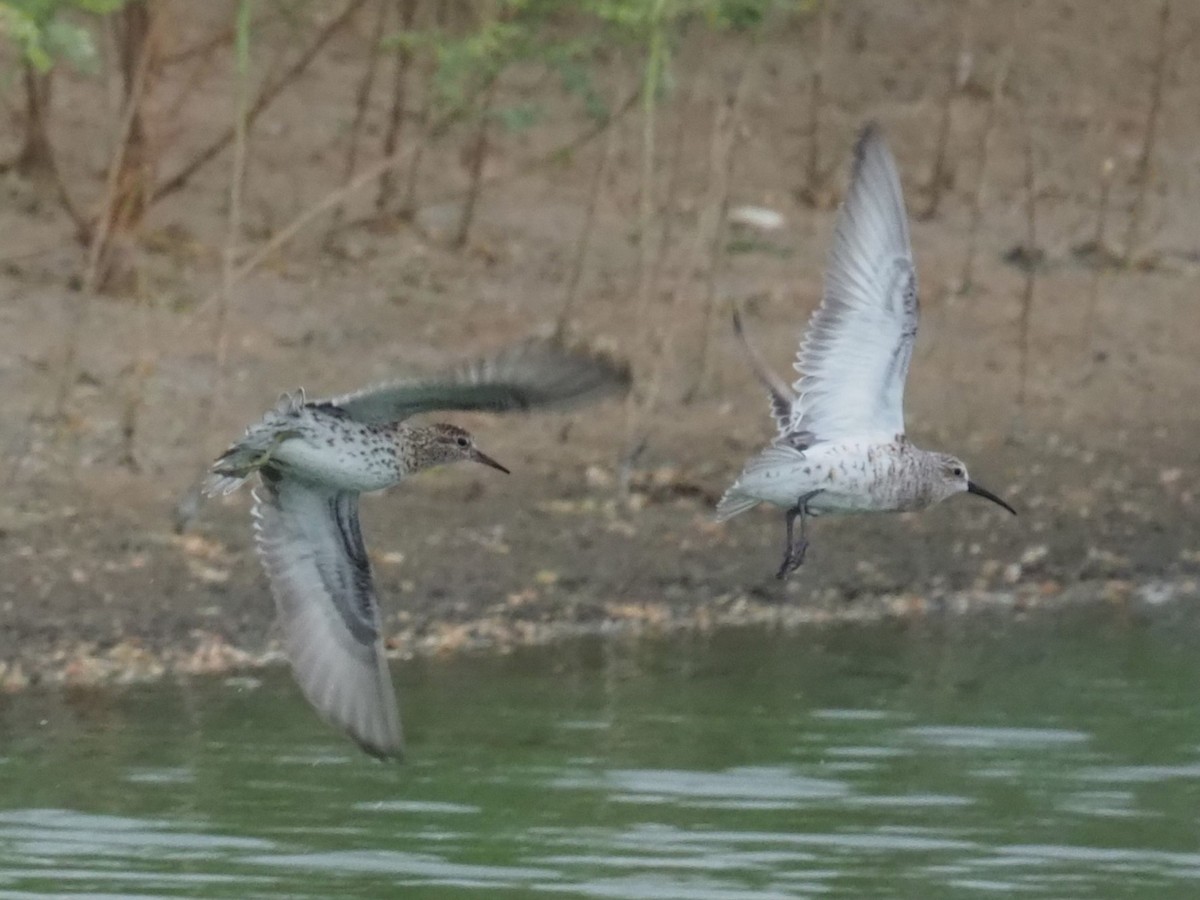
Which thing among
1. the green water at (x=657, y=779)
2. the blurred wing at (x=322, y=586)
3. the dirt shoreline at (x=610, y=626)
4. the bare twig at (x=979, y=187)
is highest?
the bare twig at (x=979, y=187)

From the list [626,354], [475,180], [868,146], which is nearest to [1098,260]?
[626,354]

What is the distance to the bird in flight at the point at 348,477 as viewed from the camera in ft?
26.8

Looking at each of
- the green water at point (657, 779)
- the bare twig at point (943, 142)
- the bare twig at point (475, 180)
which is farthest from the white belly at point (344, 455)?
the bare twig at point (943, 142)

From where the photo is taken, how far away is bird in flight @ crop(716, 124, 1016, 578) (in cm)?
1016

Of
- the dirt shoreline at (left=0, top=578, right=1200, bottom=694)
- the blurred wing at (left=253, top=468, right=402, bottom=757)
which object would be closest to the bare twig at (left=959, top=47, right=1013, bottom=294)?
the dirt shoreline at (left=0, top=578, right=1200, bottom=694)

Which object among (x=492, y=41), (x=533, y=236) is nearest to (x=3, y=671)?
(x=492, y=41)

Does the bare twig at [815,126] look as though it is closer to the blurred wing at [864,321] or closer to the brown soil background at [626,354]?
the brown soil background at [626,354]

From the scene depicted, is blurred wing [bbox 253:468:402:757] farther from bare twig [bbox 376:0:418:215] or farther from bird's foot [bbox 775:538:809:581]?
bare twig [bbox 376:0:418:215]

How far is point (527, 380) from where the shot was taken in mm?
8148

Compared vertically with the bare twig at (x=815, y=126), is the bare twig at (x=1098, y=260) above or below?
below

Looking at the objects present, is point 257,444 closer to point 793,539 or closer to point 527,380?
point 527,380

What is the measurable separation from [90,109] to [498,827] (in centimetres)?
1106

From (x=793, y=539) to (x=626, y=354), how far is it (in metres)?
6.56

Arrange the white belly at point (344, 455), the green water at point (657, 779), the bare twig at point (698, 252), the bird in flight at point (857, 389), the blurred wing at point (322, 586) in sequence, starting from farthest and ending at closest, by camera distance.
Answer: the bare twig at point (698, 252) → the bird in flight at point (857, 389) → the green water at point (657, 779) → the blurred wing at point (322, 586) → the white belly at point (344, 455)
